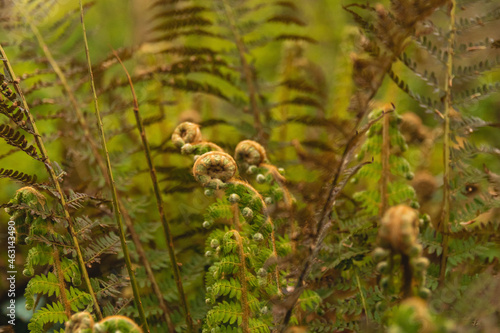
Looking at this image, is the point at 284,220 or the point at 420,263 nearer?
the point at 420,263

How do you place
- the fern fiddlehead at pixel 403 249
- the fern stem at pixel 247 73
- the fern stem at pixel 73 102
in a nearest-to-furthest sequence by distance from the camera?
1. the fern fiddlehead at pixel 403 249
2. the fern stem at pixel 73 102
3. the fern stem at pixel 247 73

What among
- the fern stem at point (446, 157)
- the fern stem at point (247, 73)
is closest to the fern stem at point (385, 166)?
the fern stem at point (446, 157)

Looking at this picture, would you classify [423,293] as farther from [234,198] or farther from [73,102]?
[73,102]

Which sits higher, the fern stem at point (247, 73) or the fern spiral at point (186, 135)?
the fern stem at point (247, 73)

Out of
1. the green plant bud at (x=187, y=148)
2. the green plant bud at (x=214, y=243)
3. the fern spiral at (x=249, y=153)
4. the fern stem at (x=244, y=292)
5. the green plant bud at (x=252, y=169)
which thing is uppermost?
the green plant bud at (x=187, y=148)

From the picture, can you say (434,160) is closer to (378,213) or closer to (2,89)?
(378,213)

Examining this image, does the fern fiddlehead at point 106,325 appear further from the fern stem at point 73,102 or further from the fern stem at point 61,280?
the fern stem at point 73,102

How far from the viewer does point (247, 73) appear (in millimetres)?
1447

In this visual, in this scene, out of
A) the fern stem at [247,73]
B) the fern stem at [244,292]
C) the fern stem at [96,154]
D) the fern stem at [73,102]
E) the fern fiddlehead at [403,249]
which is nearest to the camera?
the fern fiddlehead at [403,249]

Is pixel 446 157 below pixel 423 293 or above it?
above

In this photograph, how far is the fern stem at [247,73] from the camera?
137 cm

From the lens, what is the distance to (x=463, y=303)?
569 millimetres

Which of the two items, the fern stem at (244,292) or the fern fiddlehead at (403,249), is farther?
the fern stem at (244,292)

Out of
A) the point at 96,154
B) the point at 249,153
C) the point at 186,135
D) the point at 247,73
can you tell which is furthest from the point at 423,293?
the point at 247,73
